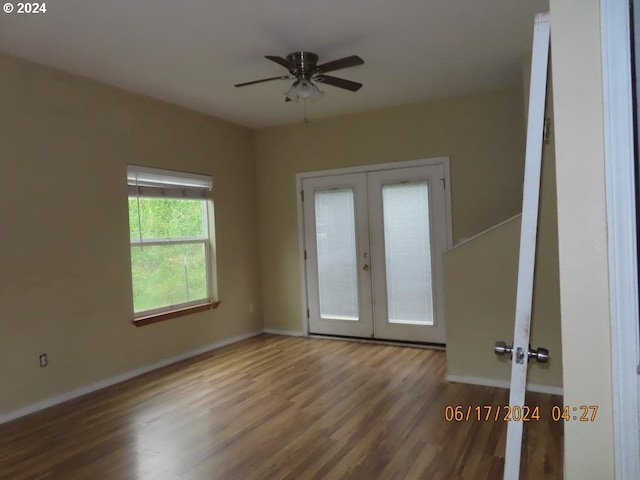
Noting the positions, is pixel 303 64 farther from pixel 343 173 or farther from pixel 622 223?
pixel 622 223

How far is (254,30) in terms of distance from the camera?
116 inches

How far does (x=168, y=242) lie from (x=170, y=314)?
74cm

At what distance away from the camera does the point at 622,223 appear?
0.98 m

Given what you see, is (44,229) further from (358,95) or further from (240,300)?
(358,95)

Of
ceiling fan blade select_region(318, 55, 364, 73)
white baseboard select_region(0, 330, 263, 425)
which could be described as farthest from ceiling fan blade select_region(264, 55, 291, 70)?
white baseboard select_region(0, 330, 263, 425)

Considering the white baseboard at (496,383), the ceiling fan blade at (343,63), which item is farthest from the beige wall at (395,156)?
the ceiling fan blade at (343,63)

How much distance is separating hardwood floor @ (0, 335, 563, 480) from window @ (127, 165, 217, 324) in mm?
744

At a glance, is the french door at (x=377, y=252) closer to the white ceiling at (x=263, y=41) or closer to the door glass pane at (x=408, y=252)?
the door glass pane at (x=408, y=252)

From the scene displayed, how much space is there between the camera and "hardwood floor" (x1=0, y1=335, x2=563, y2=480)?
94.7 inches

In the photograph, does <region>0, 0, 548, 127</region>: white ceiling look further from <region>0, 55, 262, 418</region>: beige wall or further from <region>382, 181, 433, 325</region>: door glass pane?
<region>382, 181, 433, 325</region>: door glass pane

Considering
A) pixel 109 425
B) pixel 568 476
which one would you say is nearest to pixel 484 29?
pixel 568 476

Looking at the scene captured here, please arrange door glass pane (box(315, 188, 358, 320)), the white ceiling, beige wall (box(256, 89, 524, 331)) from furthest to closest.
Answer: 1. door glass pane (box(315, 188, 358, 320))
2. beige wall (box(256, 89, 524, 331))
3. the white ceiling

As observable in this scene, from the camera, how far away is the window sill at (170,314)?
164 inches

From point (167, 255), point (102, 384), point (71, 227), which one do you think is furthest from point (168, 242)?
point (102, 384)
